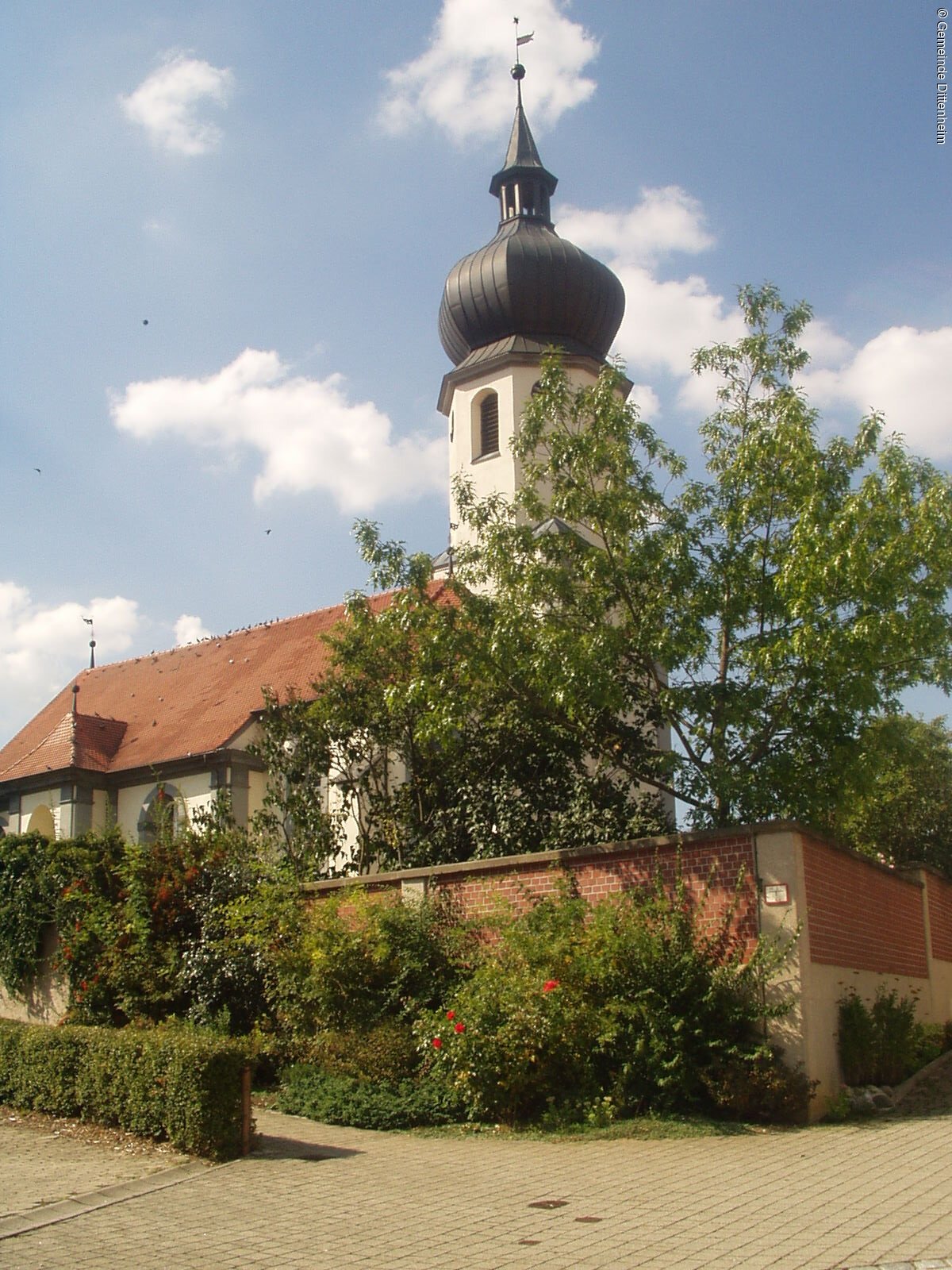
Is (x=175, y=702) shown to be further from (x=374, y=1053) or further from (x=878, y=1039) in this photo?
(x=878, y=1039)

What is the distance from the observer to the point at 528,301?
2928 centimetres

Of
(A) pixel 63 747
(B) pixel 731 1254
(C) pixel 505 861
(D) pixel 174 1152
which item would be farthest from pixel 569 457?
(A) pixel 63 747

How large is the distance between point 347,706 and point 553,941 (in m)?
8.01

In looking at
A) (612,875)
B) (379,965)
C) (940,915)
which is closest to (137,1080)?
(379,965)

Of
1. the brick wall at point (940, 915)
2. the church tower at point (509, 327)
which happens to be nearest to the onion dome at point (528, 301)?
the church tower at point (509, 327)

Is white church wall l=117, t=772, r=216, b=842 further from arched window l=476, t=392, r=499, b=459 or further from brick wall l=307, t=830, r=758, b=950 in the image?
brick wall l=307, t=830, r=758, b=950

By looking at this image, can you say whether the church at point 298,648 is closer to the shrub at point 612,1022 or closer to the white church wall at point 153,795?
the white church wall at point 153,795

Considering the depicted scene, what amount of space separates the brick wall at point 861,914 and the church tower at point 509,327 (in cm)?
1463

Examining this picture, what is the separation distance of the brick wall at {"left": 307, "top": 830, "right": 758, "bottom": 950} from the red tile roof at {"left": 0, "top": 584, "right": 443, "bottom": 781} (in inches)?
522

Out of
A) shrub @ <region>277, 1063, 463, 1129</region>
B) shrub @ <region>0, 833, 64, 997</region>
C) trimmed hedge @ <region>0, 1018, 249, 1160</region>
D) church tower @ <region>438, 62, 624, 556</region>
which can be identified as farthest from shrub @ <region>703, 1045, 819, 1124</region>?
church tower @ <region>438, 62, 624, 556</region>

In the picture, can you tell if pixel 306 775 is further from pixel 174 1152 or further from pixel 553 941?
pixel 174 1152

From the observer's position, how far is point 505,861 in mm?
14062

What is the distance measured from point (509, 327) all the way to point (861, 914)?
62.2 feet

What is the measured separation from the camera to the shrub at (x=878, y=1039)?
41.0 ft
